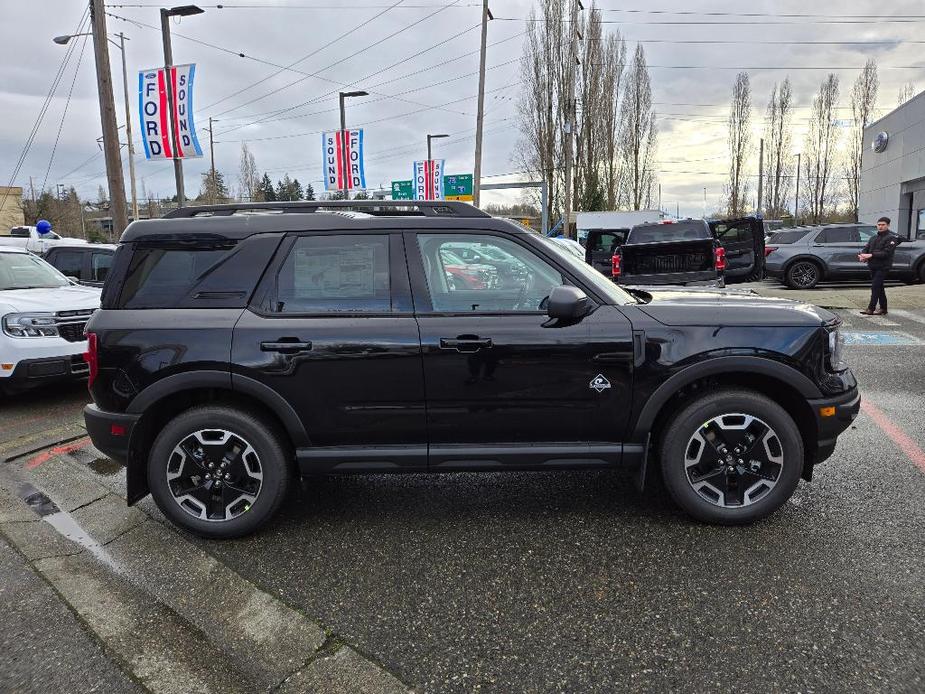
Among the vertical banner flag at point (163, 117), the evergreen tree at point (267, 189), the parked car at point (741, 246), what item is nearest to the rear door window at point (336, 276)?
the parked car at point (741, 246)

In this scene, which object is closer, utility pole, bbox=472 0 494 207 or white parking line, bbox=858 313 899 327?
white parking line, bbox=858 313 899 327

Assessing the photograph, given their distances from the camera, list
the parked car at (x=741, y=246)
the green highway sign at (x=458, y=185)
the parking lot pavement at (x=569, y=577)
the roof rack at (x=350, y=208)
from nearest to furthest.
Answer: the parking lot pavement at (x=569, y=577) → the roof rack at (x=350, y=208) → the parked car at (x=741, y=246) → the green highway sign at (x=458, y=185)

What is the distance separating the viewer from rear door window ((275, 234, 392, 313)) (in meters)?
3.39

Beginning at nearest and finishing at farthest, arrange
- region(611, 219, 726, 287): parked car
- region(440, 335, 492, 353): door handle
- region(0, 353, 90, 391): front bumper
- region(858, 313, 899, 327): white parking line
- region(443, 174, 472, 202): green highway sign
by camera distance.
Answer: region(440, 335, 492, 353): door handle < region(0, 353, 90, 391): front bumper < region(611, 219, 726, 287): parked car < region(858, 313, 899, 327): white parking line < region(443, 174, 472, 202): green highway sign

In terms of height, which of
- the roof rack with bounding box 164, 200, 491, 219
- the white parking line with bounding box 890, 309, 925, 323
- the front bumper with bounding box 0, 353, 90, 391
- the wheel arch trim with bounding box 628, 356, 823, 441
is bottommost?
the white parking line with bounding box 890, 309, 925, 323

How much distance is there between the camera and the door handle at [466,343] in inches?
128

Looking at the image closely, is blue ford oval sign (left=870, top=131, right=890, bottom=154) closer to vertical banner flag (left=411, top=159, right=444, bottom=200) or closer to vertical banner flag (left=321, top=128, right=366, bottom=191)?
vertical banner flag (left=411, top=159, right=444, bottom=200)

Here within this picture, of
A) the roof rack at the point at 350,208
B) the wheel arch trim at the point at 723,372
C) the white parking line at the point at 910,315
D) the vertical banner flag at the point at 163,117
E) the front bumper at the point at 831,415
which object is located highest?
the vertical banner flag at the point at 163,117

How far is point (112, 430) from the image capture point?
337cm

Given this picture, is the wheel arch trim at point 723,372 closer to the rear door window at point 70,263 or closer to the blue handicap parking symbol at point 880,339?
the blue handicap parking symbol at point 880,339

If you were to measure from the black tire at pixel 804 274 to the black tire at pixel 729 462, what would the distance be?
14070 millimetres

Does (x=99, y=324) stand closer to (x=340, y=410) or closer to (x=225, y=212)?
(x=225, y=212)

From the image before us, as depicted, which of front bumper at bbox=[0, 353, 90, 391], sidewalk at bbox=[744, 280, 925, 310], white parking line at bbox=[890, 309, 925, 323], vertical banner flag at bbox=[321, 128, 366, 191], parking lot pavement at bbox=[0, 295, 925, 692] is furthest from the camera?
vertical banner flag at bbox=[321, 128, 366, 191]

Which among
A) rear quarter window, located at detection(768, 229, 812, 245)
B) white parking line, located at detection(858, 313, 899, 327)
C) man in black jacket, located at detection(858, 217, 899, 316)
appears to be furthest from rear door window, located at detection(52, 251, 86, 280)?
rear quarter window, located at detection(768, 229, 812, 245)
